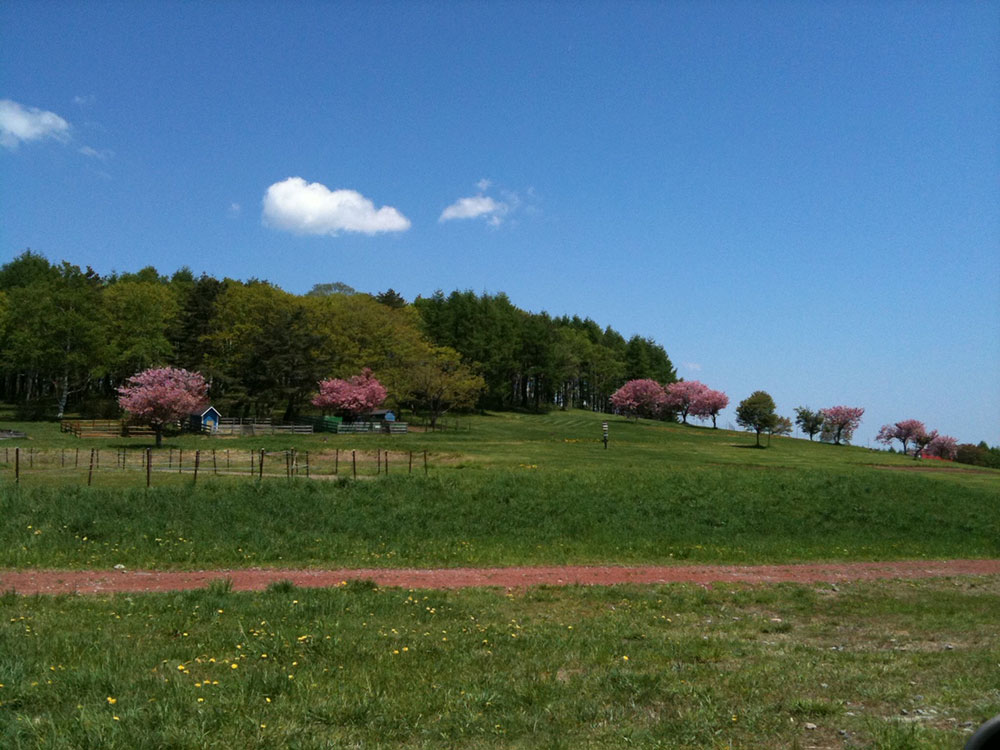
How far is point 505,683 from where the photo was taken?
745 centimetres

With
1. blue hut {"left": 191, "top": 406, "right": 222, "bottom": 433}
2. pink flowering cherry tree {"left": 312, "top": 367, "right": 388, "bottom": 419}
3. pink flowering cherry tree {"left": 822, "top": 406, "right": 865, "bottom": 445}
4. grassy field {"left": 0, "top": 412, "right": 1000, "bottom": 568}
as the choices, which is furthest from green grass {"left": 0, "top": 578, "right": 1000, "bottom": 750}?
pink flowering cherry tree {"left": 822, "top": 406, "right": 865, "bottom": 445}

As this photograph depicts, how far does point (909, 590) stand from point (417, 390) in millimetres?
66109

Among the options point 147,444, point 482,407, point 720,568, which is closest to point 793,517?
point 720,568

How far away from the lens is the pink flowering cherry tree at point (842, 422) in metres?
102

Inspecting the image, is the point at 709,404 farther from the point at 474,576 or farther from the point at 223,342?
the point at 474,576

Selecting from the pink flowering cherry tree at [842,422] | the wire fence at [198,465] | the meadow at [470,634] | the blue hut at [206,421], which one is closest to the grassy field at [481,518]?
the meadow at [470,634]

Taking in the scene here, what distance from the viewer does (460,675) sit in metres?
7.76

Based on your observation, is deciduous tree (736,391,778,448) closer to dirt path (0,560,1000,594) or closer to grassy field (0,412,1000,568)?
grassy field (0,412,1000,568)

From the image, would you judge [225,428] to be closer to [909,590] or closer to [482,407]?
[482,407]

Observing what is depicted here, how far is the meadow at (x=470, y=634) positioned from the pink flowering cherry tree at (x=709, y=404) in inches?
3365

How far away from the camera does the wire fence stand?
3177 centimetres

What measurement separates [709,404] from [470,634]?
107m

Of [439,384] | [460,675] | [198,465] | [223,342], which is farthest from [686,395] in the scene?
[460,675]

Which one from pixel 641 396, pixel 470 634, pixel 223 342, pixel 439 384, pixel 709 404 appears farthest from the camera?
pixel 641 396
